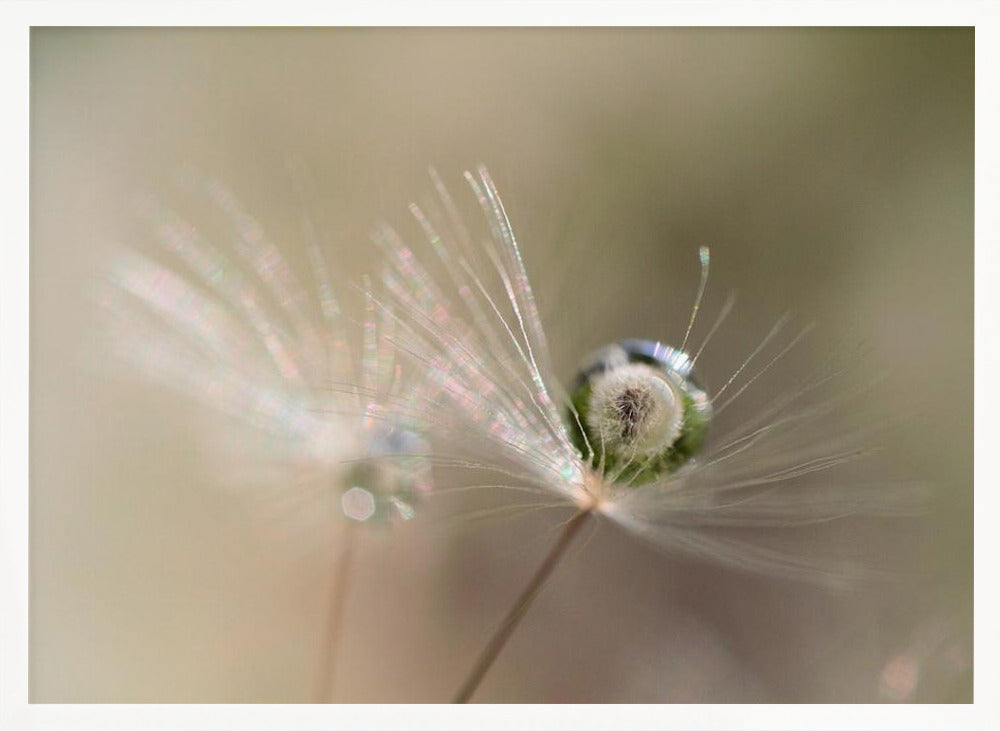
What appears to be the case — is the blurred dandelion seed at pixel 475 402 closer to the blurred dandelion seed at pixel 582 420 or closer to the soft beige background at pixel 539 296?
the blurred dandelion seed at pixel 582 420

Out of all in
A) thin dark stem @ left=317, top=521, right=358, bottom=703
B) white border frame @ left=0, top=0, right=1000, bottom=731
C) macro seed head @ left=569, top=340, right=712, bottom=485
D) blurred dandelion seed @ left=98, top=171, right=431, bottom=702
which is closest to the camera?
macro seed head @ left=569, top=340, right=712, bottom=485

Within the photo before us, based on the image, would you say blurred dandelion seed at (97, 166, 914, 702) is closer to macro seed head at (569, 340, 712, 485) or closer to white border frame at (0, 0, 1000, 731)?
macro seed head at (569, 340, 712, 485)

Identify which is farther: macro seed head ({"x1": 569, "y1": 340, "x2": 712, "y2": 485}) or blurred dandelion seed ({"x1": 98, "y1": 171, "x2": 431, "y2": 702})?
blurred dandelion seed ({"x1": 98, "y1": 171, "x2": 431, "y2": 702})

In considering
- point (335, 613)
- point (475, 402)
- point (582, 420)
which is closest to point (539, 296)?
point (475, 402)

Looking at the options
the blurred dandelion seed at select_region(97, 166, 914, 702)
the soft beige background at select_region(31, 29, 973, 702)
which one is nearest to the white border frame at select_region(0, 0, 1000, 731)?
the soft beige background at select_region(31, 29, 973, 702)

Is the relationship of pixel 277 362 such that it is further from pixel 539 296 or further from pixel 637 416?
pixel 637 416
